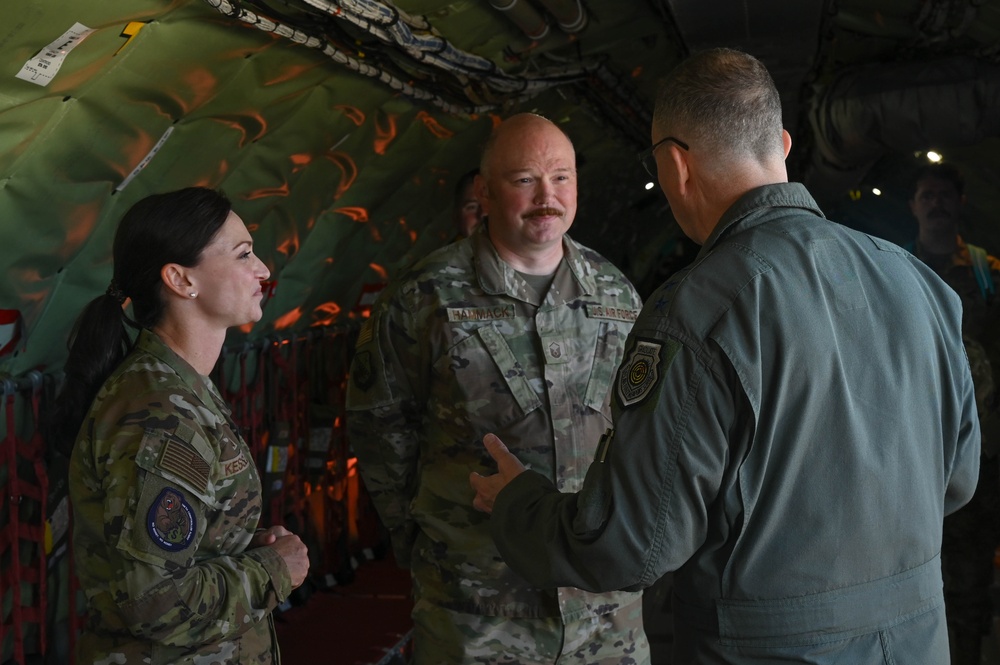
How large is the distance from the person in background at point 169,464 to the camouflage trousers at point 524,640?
0.54 meters

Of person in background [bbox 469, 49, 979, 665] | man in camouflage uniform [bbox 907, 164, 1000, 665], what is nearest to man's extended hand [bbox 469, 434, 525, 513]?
person in background [bbox 469, 49, 979, 665]

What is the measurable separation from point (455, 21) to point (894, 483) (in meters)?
2.74

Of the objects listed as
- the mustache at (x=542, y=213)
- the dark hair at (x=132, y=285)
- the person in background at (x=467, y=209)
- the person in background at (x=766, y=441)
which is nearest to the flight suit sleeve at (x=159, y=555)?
the dark hair at (x=132, y=285)

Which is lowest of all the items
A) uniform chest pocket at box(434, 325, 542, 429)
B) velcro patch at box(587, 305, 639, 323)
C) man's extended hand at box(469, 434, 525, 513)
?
man's extended hand at box(469, 434, 525, 513)

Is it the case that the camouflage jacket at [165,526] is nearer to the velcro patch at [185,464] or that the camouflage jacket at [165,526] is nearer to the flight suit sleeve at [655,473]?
the velcro patch at [185,464]

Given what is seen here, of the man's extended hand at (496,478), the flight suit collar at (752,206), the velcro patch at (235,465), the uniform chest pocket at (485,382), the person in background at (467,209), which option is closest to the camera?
the flight suit collar at (752,206)

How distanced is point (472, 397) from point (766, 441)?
122 cm

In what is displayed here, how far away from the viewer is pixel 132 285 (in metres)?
2.25

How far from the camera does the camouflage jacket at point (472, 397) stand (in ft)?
8.87

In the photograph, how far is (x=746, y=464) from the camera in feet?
5.44

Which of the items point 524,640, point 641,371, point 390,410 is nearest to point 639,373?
point 641,371

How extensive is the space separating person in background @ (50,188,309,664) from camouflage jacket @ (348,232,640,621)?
561 millimetres

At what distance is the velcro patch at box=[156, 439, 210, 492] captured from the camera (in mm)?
1976

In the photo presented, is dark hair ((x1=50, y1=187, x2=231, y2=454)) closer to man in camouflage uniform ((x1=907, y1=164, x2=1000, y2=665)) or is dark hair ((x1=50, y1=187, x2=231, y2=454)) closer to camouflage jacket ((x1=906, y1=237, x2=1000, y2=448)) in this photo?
man in camouflage uniform ((x1=907, y1=164, x2=1000, y2=665))
